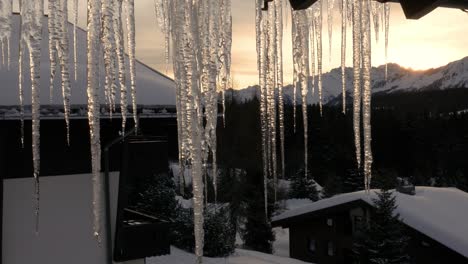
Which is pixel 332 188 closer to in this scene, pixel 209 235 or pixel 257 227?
pixel 257 227

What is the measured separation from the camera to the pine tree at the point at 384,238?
15469 millimetres

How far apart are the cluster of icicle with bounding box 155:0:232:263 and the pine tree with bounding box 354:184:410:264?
49.2ft

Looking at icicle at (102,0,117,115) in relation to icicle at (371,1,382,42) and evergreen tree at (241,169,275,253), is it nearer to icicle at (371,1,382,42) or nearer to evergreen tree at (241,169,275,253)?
icicle at (371,1,382,42)

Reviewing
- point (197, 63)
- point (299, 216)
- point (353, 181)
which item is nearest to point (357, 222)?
point (299, 216)

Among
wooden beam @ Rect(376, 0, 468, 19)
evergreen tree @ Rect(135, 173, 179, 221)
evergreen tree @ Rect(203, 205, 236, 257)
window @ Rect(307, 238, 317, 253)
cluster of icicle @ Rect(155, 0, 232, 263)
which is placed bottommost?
window @ Rect(307, 238, 317, 253)

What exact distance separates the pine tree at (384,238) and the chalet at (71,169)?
37.1 feet

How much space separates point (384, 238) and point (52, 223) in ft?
42.2

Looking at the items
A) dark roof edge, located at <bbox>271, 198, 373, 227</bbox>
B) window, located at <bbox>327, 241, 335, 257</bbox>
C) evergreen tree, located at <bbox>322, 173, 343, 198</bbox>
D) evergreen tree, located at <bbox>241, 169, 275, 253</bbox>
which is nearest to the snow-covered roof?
dark roof edge, located at <bbox>271, 198, 373, 227</bbox>

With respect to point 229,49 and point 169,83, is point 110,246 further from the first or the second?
point 229,49

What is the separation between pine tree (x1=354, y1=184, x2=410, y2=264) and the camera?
15469 mm

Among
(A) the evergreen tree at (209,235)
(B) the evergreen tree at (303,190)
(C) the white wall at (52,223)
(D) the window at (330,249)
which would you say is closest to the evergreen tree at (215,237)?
(A) the evergreen tree at (209,235)

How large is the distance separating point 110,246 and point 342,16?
201 inches

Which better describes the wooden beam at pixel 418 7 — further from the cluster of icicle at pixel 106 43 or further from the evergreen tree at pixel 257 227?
the evergreen tree at pixel 257 227

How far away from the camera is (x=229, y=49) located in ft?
7.00
